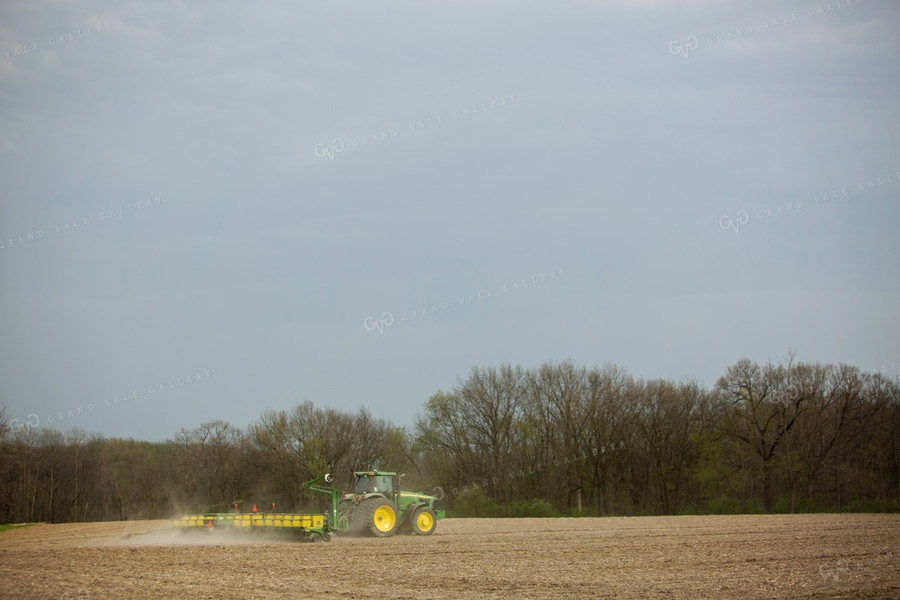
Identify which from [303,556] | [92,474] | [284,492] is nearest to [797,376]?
[284,492]

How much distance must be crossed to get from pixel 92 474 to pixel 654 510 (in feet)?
153

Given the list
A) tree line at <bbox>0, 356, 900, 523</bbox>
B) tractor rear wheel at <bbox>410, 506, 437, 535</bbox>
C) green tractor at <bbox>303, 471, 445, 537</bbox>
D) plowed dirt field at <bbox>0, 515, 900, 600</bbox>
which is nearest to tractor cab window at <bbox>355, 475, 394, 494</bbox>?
green tractor at <bbox>303, 471, 445, 537</bbox>

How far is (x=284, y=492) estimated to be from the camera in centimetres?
5000

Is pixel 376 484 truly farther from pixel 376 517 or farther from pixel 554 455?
pixel 554 455

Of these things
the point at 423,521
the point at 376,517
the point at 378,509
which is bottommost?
the point at 423,521

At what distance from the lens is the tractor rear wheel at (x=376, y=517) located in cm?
1922

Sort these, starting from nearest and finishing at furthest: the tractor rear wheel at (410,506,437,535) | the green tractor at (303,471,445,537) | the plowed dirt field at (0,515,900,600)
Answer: the plowed dirt field at (0,515,900,600) → the green tractor at (303,471,445,537) → the tractor rear wheel at (410,506,437,535)

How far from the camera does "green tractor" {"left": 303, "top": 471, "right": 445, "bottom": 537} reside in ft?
63.0

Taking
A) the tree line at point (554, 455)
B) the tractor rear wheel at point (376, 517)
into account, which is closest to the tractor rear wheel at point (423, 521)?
the tractor rear wheel at point (376, 517)

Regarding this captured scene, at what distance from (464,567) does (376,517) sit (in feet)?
21.6

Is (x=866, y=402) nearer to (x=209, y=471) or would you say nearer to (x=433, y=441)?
(x=433, y=441)

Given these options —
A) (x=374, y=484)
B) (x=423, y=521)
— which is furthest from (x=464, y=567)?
(x=423, y=521)

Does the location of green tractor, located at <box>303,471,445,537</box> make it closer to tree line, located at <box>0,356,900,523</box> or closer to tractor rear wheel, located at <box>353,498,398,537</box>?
tractor rear wheel, located at <box>353,498,398,537</box>

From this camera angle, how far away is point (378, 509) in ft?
64.2
